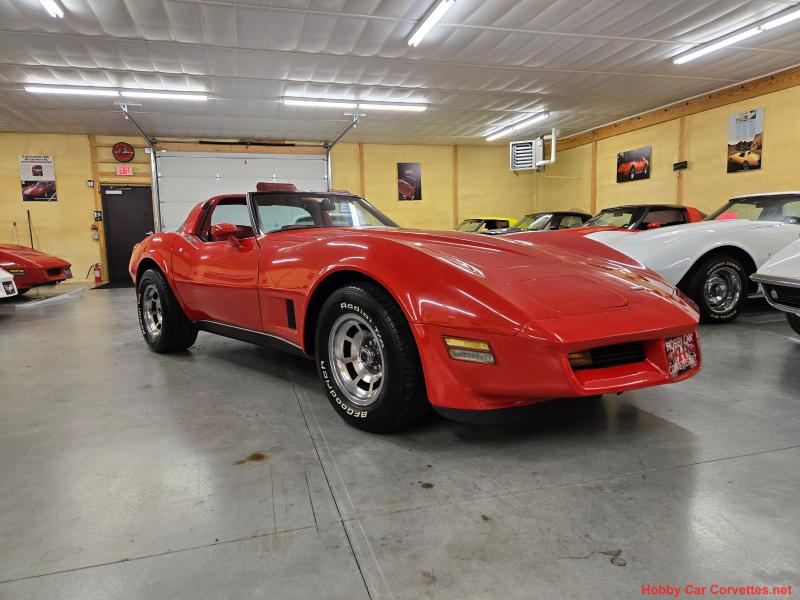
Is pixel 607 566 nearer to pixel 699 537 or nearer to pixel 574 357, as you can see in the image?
pixel 699 537

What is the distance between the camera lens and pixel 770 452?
202 centimetres

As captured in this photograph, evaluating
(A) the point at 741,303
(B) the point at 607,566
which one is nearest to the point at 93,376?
(B) the point at 607,566

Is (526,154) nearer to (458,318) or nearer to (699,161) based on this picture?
(699,161)

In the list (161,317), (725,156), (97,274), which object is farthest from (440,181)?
(161,317)

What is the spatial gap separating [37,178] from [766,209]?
562 inches

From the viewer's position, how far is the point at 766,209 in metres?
5.39

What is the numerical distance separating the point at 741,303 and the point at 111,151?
13.3m

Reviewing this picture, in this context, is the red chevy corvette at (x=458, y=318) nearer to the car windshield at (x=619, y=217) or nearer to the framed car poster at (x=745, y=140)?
the car windshield at (x=619, y=217)

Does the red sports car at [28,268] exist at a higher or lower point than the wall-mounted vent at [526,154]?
lower

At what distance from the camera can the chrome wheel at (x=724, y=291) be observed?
4.79 metres

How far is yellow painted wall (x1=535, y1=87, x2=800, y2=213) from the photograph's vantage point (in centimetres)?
834

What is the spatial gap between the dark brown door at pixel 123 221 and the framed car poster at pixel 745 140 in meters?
12.9

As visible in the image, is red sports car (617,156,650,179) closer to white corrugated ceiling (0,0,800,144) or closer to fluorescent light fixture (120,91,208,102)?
white corrugated ceiling (0,0,800,144)

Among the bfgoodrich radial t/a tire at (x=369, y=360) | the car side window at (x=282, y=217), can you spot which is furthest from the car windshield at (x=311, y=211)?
the bfgoodrich radial t/a tire at (x=369, y=360)
